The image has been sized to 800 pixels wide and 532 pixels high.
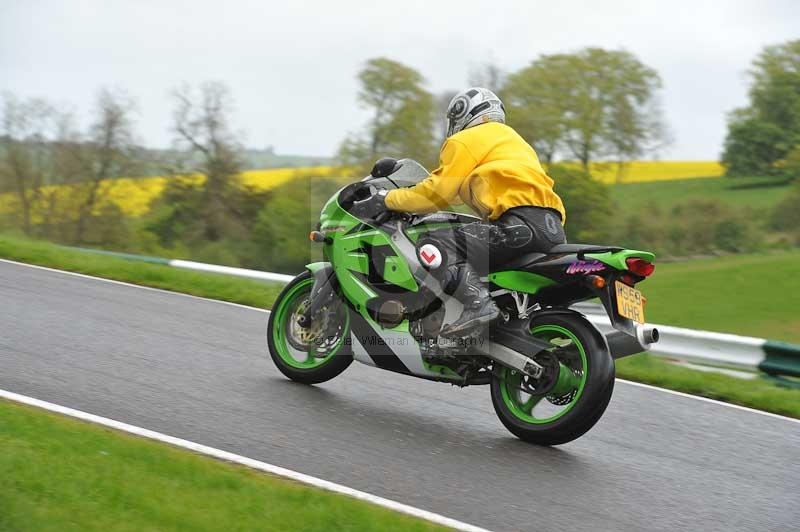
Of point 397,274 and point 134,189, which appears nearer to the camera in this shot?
point 397,274

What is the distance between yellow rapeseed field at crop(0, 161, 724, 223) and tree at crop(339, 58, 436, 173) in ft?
5.01

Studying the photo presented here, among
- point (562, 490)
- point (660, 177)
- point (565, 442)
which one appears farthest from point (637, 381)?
point (660, 177)

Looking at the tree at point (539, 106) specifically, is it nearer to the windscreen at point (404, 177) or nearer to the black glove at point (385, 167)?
the windscreen at point (404, 177)

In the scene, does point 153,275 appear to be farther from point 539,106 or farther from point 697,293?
point 539,106

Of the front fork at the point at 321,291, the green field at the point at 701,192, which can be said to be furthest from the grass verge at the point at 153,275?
the green field at the point at 701,192

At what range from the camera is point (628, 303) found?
5.99 m

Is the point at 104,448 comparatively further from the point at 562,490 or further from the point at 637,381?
the point at 637,381

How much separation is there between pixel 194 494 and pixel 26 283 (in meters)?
7.06

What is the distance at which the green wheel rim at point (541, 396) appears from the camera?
603 cm

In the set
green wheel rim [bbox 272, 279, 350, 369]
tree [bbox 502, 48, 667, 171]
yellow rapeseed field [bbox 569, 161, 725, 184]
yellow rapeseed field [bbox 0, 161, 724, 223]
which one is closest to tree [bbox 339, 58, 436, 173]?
yellow rapeseed field [bbox 0, 161, 724, 223]

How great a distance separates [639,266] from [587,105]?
4337 cm

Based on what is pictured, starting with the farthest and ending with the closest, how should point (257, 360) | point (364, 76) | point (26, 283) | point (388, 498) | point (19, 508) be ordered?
point (364, 76), point (26, 283), point (257, 360), point (388, 498), point (19, 508)

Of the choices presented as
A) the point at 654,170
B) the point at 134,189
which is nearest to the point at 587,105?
the point at 654,170

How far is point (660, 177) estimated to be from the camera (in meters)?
49.7
